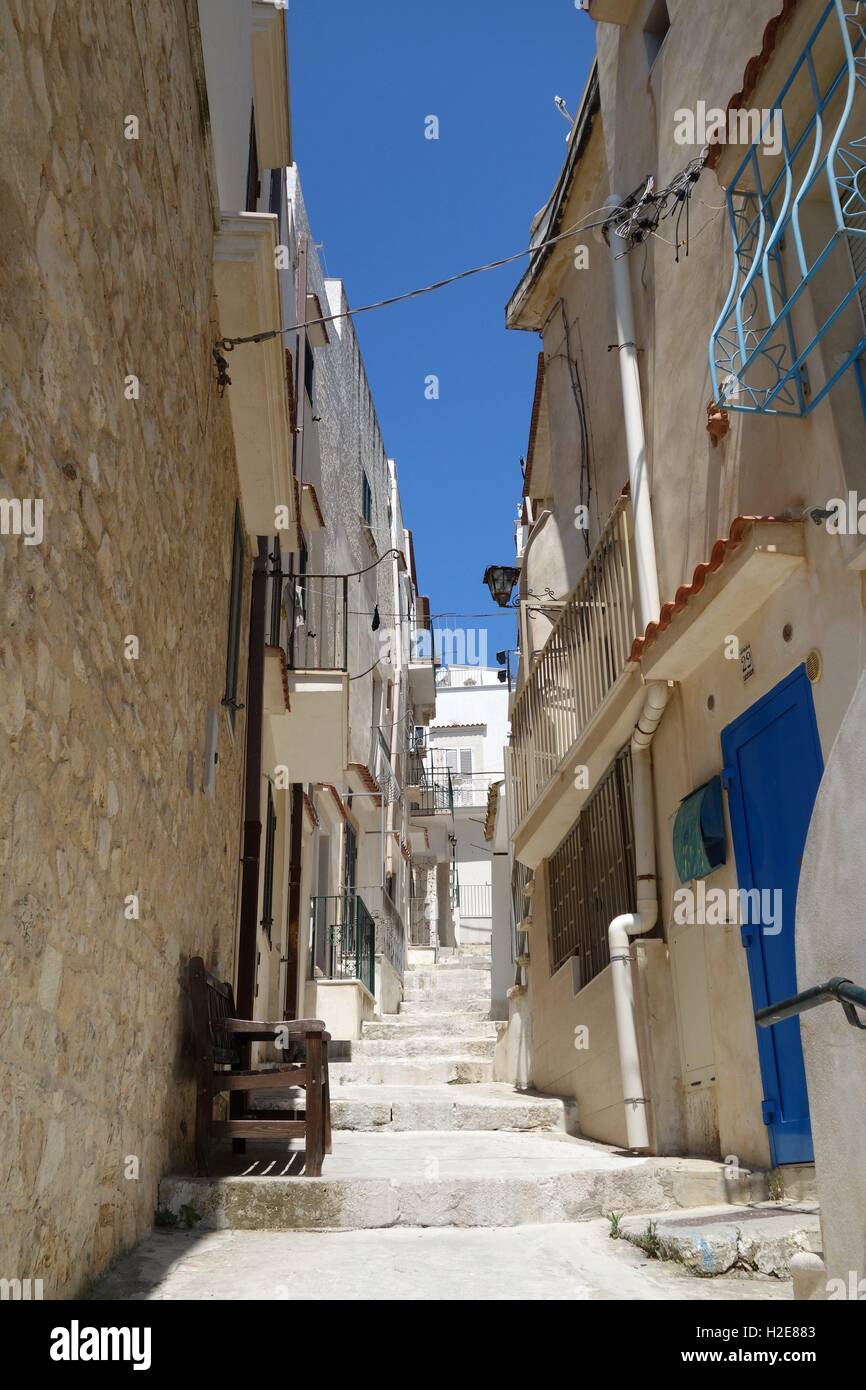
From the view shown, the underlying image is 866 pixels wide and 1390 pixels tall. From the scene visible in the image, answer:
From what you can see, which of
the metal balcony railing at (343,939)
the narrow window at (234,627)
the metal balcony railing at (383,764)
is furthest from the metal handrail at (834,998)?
the metal balcony railing at (383,764)

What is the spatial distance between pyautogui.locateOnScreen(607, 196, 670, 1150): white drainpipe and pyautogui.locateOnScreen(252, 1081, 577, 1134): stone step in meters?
1.49

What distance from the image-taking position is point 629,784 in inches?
291

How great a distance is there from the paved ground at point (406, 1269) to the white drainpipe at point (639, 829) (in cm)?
185

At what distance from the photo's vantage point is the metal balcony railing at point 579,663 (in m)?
7.41

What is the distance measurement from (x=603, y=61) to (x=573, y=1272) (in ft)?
29.2

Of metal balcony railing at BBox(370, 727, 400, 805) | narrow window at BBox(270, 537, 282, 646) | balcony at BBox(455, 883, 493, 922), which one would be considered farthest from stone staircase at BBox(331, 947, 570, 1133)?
balcony at BBox(455, 883, 493, 922)

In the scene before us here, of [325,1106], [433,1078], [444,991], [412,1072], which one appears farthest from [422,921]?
[325,1106]

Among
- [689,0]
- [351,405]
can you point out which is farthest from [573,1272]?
[351,405]

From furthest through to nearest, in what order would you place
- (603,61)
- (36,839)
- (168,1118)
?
(603,61) < (168,1118) < (36,839)

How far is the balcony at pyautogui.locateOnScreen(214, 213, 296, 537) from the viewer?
6164 millimetres

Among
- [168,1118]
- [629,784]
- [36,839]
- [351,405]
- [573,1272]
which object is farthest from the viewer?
[351,405]

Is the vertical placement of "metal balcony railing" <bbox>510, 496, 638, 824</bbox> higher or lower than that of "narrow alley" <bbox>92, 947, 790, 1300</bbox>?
higher

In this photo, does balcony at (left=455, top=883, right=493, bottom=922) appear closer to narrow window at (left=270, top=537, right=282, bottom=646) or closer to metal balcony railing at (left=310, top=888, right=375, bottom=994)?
metal balcony railing at (left=310, top=888, right=375, bottom=994)
